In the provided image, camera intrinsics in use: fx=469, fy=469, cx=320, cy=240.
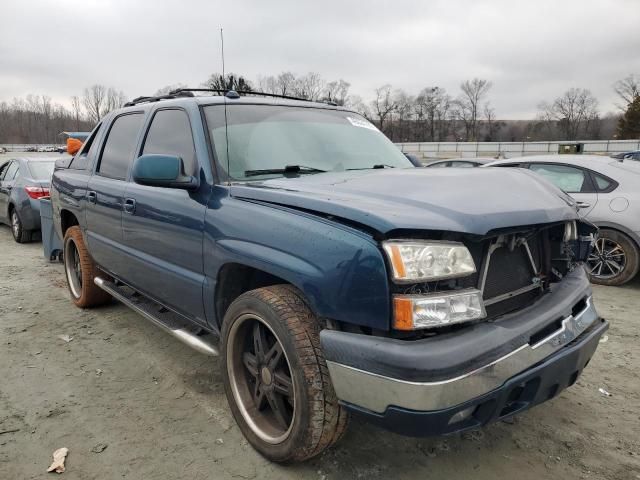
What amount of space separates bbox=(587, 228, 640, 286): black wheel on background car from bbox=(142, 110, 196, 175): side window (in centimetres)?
455

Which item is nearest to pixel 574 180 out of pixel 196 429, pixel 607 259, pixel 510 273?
pixel 607 259

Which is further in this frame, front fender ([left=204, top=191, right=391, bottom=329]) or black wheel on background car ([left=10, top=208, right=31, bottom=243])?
black wheel on background car ([left=10, top=208, right=31, bottom=243])

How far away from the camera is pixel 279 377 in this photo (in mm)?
2293

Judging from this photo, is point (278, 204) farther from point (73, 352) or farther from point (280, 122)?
point (73, 352)

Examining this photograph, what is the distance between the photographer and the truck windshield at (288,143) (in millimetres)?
2809

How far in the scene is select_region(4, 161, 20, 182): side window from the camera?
8.88 meters

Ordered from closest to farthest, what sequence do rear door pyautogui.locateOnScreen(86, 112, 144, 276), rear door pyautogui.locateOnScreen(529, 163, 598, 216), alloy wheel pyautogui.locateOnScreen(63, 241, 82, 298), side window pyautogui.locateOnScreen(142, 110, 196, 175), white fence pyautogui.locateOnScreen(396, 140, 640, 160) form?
side window pyautogui.locateOnScreen(142, 110, 196, 175), rear door pyautogui.locateOnScreen(86, 112, 144, 276), alloy wheel pyautogui.locateOnScreen(63, 241, 82, 298), rear door pyautogui.locateOnScreen(529, 163, 598, 216), white fence pyautogui.locateOnScreen(396, 140, 640, 160)

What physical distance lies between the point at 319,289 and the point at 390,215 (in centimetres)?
42

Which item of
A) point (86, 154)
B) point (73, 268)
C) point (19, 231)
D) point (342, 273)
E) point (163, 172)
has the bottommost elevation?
point (19, 231)

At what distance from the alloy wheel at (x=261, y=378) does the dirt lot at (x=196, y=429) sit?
190mm

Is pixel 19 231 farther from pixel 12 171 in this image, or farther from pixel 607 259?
pixel 607 259

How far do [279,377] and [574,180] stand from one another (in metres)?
5.13

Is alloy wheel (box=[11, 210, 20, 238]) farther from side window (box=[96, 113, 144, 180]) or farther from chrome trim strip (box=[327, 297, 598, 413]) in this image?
chrome trim strip (box=[327, 297, 598, 413])

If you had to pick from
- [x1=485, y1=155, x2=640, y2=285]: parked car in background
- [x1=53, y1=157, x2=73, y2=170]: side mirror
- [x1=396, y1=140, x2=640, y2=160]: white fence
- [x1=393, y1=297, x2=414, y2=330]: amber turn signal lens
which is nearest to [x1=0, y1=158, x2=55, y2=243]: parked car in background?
[x1=53, y1=157, x2=73, y2=170]: side mirror
